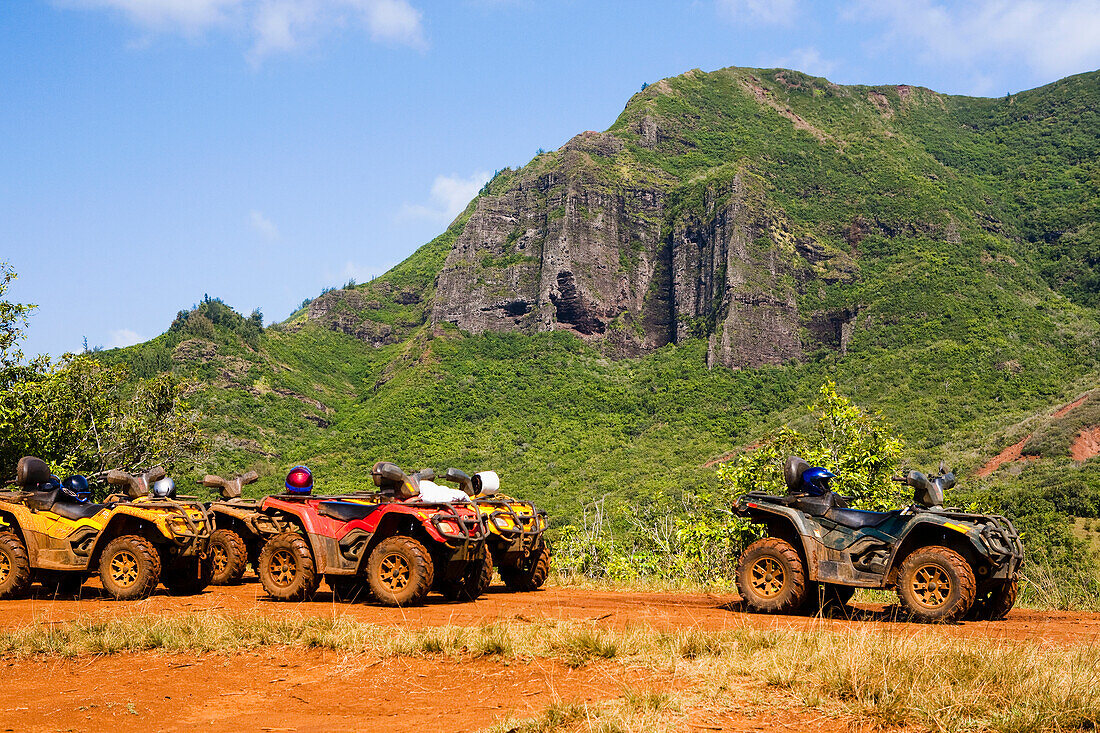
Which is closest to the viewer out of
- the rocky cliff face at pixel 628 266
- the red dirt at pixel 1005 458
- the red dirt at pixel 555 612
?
the red dirt at pixel 555 612

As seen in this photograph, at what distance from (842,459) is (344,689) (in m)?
14.4

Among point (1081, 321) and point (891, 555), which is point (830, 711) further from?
point (1081, 321)

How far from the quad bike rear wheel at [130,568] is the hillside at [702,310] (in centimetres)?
4128

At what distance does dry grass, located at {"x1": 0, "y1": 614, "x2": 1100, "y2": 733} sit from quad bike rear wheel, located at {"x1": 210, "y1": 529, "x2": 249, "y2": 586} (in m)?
5.03

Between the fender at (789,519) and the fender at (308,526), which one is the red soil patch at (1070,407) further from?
the fender at (308,526)

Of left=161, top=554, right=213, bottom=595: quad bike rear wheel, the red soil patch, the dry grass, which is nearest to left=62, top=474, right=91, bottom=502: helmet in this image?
left=161, top=554, right=213, bottom=595: quad bike rear wheel

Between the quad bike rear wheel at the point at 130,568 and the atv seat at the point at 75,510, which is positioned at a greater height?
the atv seat at the point at 75,510

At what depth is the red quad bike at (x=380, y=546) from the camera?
11.2m

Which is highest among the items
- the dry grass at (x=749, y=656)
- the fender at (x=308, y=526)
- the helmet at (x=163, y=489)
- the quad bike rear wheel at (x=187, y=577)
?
the helmet at (x=163, y=489)

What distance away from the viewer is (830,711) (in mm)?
5711

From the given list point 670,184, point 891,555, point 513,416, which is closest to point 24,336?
point 891,555

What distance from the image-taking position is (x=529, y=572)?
1414 centimetres

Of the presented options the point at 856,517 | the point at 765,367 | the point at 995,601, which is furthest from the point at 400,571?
the point at 765,367

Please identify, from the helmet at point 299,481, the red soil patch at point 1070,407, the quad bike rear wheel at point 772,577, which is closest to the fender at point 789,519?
the quad bike rear wheel at point 772,577
